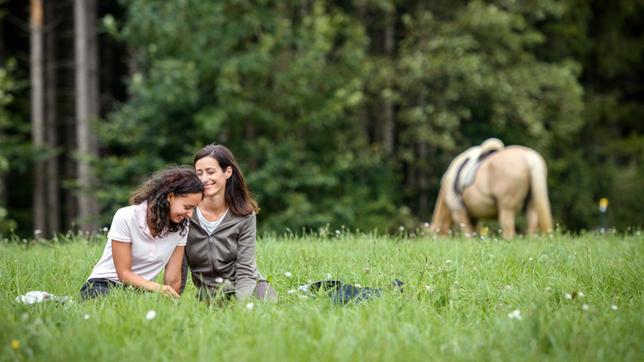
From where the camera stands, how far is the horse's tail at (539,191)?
34.8ft

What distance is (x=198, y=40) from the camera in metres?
16.0

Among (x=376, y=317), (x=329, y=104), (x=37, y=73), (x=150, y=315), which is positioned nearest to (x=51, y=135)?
(x=37, y=73)

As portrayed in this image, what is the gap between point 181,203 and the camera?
4660mm

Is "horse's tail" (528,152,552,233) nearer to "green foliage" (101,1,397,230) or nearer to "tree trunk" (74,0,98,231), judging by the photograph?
"green foliage" (101,1,397,230)

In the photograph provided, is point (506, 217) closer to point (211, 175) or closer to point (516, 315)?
point (211, 175)

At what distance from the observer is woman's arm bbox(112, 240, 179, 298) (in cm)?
464

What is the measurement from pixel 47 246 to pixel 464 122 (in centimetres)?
1451

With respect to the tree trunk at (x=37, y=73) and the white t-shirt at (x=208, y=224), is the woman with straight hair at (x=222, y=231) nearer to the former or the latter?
the white t-shirt at (x=208, y=224)

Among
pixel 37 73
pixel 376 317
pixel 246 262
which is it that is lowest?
pixel 376 317

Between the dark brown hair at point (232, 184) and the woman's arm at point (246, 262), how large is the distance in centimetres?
10

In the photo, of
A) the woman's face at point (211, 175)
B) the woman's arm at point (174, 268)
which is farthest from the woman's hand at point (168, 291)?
the woman's face at point (211, 175)

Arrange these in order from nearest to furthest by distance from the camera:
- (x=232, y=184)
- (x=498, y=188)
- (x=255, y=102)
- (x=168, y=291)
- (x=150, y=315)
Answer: (x=150, y=315)
(x=168, y=291)
(x=232, y=184)
(x=498, y=188)
(x=255, y=102)

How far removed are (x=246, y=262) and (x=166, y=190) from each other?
0.79 meters

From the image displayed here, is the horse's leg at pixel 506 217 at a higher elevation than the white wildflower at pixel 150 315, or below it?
below
